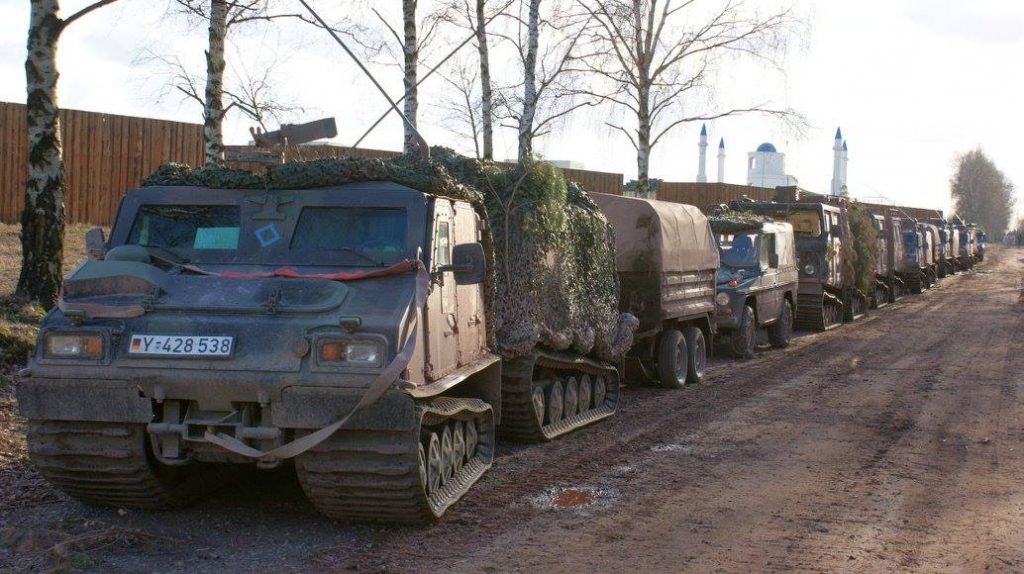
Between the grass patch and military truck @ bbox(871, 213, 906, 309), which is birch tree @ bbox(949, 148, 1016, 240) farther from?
the grass patch

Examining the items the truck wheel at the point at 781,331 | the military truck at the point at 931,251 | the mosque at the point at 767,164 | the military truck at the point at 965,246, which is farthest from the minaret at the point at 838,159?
the truck wheel at the point at 781,331

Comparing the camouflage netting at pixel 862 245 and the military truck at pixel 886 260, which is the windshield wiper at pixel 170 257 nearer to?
the camouflage netting at pixel 862 245

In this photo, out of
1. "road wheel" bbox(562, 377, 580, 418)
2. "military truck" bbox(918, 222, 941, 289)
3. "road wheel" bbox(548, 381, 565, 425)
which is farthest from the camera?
"military truck" bbox(918, 222, 941, 289)

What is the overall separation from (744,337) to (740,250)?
148 cm

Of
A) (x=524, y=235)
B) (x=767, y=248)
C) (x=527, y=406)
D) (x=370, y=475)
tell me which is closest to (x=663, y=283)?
(x=524, y=235)

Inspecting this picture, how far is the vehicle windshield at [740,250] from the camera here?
18047 mm

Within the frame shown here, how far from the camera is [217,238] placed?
305 inches

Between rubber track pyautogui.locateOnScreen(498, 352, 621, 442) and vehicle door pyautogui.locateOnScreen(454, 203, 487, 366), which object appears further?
rubber track pyautogui.locateOnScreen(498, 352, 621, 442)

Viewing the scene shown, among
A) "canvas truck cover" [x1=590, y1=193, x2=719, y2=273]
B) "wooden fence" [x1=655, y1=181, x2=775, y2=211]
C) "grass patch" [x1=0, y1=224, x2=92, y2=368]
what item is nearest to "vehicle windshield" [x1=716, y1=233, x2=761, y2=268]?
"canvas truck cover" [x1=590, y1=193, x2=719, y2=273]

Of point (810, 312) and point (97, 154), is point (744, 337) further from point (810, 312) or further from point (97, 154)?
point (97, 154)

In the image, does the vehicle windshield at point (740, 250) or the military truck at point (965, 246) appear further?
the military truck at point (965, 246)

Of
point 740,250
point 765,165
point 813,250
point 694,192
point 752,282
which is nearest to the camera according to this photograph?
point 752,282

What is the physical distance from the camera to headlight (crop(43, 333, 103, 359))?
6.52 m

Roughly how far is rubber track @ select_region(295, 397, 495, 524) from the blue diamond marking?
1650mm
